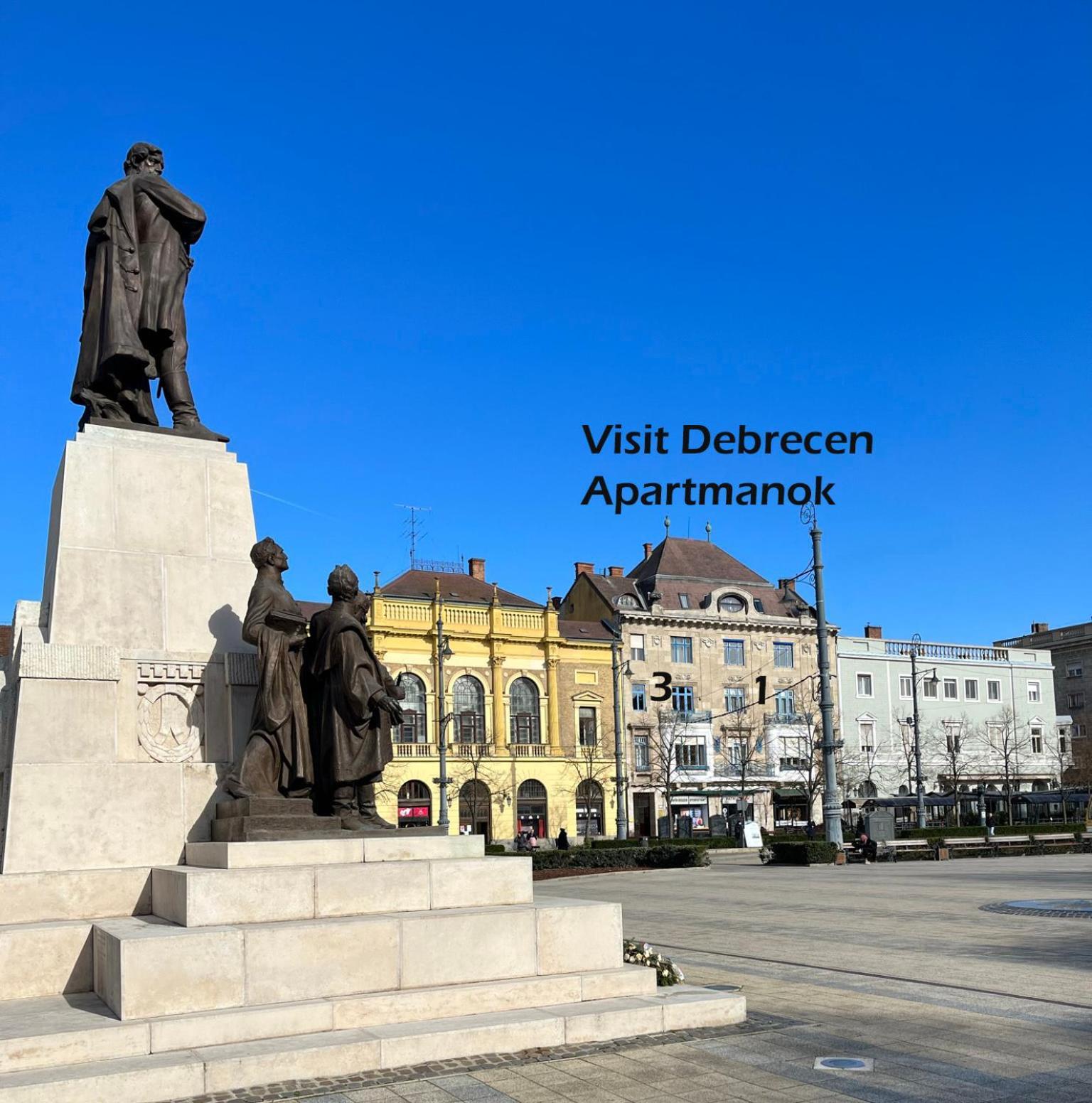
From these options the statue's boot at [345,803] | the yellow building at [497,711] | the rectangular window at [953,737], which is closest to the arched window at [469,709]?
the yellow building at [497,711]

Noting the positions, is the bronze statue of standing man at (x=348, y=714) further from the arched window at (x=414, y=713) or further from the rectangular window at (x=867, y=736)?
the rectangular window at (x=867, y=736)

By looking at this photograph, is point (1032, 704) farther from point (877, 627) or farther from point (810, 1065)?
point (810, 1065)

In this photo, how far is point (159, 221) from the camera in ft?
36.6

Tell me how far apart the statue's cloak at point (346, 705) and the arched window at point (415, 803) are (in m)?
43.2

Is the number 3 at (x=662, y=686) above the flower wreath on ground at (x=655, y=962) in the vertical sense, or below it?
above

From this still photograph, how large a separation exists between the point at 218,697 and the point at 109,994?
9.46 ft

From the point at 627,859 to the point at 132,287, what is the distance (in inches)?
950

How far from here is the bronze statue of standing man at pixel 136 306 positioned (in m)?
10.8

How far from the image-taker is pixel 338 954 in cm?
770

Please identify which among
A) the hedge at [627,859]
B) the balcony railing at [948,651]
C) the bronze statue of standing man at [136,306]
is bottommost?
the hedge at [627,859]

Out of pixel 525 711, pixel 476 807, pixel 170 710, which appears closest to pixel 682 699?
pixel 525 711

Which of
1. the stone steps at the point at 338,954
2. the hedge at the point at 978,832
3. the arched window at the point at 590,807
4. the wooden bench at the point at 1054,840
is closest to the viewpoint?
the stone steps at the point at 338,954

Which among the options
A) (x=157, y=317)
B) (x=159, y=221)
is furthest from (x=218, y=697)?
(x=159, y=221)

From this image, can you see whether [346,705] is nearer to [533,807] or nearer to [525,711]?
[533,807]
